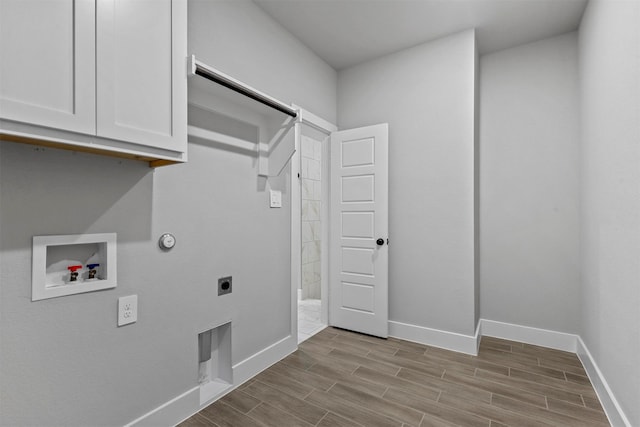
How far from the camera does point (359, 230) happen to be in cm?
315

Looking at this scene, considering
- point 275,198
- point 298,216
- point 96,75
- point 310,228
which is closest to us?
point 96,75

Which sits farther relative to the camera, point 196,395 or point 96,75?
point 196,395

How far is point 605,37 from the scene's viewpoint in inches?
77.0

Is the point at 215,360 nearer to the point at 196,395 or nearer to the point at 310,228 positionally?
the point at 196,395

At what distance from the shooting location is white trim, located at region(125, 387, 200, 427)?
1.63 meters

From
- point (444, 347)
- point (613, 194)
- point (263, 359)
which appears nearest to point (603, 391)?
point (444, 347)

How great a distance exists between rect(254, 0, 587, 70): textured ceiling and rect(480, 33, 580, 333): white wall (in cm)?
28

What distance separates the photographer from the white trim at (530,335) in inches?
109

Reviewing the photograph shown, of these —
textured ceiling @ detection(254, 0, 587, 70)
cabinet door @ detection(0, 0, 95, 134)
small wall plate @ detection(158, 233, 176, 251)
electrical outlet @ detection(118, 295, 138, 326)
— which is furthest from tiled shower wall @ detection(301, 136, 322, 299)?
cabinet door @ detection(0, 0, 95, 134)

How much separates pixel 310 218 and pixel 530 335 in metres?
2.88

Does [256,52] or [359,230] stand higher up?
[256,52]

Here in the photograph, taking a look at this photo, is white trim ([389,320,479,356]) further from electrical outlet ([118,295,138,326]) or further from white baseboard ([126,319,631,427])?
electrical outlet ([118,295,138,326])

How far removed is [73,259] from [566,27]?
391cm

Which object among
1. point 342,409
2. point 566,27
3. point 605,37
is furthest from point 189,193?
point 566,27
